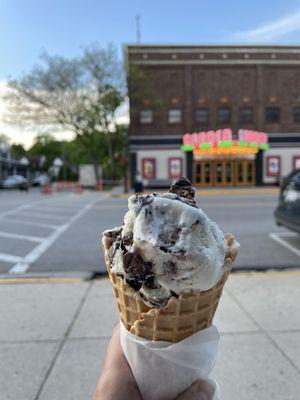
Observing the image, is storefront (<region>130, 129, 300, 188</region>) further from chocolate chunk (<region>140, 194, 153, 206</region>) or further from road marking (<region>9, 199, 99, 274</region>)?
chocolate chunk (<region>140, 194, 153, 206</region>)

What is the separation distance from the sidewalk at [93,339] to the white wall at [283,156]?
28029mm

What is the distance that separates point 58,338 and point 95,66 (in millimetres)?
28798

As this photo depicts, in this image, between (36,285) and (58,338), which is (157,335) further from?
(36,285)

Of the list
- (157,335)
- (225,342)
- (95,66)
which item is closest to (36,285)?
(225,342)

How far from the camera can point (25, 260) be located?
272 inches

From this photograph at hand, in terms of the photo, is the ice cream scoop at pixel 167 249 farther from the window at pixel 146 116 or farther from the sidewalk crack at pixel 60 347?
the window at pixel 146 116

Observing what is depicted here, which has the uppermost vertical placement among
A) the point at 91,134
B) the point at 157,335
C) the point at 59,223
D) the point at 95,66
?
the point at 95,66

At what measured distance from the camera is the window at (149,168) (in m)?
32.1

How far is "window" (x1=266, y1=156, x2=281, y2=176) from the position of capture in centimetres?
3206

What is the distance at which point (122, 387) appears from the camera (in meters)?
1.48

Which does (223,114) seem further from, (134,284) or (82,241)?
(134,284)

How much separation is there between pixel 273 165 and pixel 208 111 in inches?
265

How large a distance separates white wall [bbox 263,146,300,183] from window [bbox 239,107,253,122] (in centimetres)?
300

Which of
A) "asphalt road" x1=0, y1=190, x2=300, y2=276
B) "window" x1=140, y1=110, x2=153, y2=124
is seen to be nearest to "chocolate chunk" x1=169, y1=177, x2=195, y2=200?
"asphalt road" x1=0, y1=190, x2=300, y2=276
